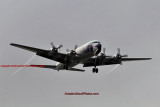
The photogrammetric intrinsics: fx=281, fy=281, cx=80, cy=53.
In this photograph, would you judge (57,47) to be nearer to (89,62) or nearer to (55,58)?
(55,58)

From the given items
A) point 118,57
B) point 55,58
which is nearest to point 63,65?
point 55,58

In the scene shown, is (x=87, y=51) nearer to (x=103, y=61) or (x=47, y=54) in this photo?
(x=103, y=61)

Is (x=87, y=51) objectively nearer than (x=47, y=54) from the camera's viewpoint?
Yes

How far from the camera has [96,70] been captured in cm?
6278

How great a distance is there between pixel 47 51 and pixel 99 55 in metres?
12.0

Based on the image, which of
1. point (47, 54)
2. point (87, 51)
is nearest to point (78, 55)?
point (87, 51)

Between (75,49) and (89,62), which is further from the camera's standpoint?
(89,62)

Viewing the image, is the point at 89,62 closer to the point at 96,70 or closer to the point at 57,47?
the point at 96,70

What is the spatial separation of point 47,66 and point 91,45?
13503 mm

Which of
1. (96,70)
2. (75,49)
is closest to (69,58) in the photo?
(75,49)

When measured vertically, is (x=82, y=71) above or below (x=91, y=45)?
below

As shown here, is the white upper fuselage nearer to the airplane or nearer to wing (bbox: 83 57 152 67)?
the airplane

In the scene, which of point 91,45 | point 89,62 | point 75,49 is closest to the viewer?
point 91,45

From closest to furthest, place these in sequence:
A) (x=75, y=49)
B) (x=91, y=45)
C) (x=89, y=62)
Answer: (x=91, y=45), (x=75, y=49), (x=89, y=62)
